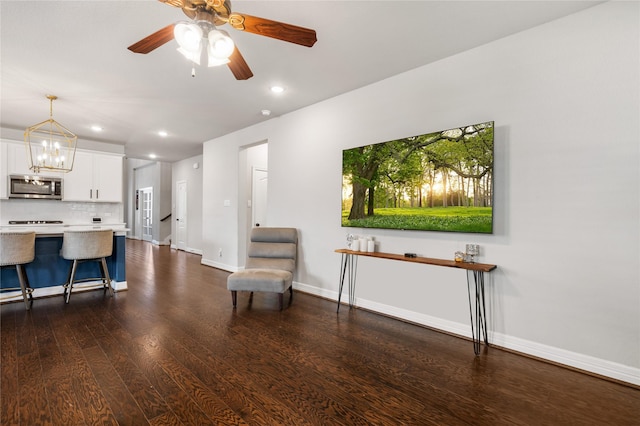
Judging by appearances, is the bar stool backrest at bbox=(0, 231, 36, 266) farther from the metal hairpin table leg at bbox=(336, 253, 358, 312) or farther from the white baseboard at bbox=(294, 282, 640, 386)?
the white baseboard at bbox=(294, 282, 640, 386)

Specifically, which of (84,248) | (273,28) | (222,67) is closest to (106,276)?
(84,248)

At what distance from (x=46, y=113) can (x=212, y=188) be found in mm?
2684

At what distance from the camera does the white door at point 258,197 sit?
5.82m

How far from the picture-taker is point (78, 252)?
3.64 m

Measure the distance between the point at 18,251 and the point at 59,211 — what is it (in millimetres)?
2614

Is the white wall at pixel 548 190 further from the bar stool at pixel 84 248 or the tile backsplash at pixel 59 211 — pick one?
the tile backsplash at pixel 59 211

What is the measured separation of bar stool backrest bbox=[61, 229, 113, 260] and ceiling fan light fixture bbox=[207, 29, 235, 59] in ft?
10.5

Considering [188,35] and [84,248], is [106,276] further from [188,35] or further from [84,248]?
[188,35]

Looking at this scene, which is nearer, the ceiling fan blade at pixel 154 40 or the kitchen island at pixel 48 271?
the ceiling fan blade at pixel 154 40

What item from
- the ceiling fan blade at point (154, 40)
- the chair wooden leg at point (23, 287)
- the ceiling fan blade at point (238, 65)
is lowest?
the chair wooden leg at point (23, 287)

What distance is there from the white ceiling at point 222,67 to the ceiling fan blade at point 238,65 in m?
0.44

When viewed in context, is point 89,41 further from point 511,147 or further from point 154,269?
point 154,269

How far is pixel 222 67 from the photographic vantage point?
121 inches

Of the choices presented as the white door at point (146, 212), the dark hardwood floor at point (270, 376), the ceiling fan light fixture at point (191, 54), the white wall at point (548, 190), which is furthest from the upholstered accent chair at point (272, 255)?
the white door at point (146, 212)
